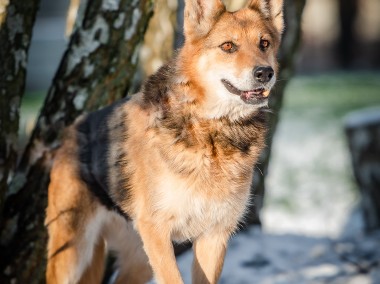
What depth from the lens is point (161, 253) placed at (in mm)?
5117

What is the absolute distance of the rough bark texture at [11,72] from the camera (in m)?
5.93

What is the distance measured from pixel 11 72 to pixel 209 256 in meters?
1.99

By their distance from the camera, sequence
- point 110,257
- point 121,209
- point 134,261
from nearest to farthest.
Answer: point 121,209
point 134,261
point 110,257

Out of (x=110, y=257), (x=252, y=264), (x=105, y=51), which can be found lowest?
(x=252, y=264)

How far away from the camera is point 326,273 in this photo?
279 inches

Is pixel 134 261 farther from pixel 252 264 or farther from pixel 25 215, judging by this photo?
pixel 252 264

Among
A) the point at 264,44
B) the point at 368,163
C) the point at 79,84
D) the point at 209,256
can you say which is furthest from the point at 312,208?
the point at 264,44

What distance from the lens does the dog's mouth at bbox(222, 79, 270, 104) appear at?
505cm

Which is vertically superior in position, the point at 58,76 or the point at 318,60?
the point at 58,76

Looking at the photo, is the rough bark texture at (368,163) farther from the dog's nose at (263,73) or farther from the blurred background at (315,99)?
the dog's nose at (263,73)

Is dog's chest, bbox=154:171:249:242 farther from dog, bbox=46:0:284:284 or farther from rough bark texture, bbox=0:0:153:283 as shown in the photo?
rough bark texture, bbox=0:0:153:283

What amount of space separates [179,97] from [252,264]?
8.57ft

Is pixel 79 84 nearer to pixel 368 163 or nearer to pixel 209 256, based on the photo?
pixel 209 256

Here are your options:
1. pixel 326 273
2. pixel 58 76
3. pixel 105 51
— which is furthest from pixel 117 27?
pixel 326 273
